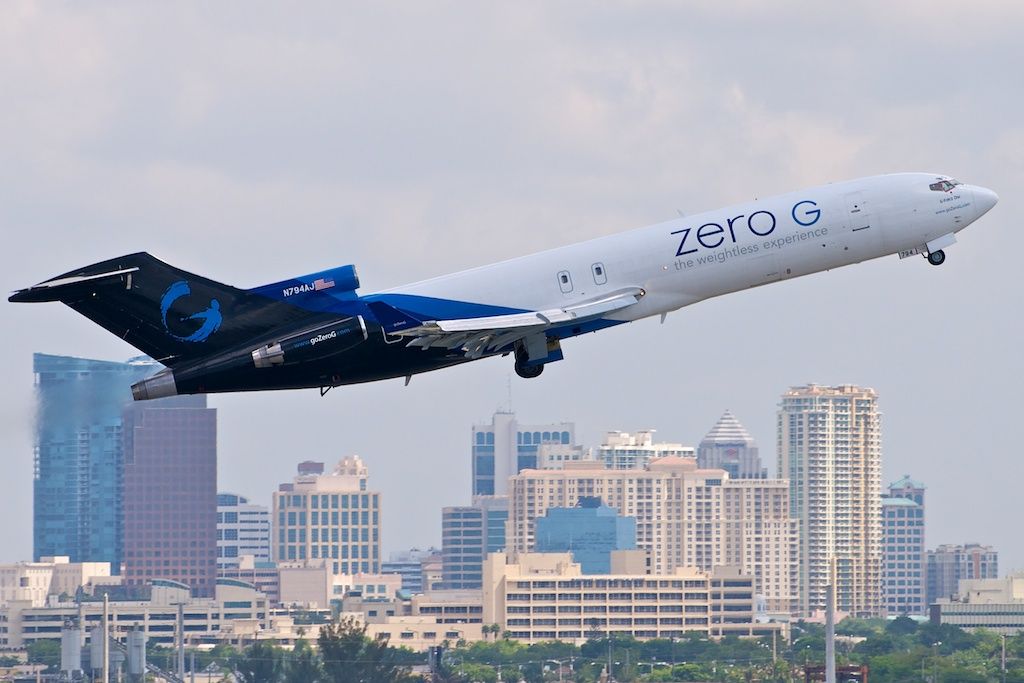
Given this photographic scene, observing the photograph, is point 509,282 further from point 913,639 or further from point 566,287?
point 913,639

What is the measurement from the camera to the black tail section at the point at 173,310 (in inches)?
2692

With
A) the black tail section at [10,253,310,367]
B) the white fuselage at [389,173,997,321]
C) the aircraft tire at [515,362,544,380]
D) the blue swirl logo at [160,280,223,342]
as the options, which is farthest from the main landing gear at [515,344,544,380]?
the blue swirl logo at [160,280,223,342]

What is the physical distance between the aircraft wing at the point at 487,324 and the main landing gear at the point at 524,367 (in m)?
0.87

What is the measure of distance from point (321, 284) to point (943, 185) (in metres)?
21.8

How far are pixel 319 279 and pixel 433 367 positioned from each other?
15.7 feet

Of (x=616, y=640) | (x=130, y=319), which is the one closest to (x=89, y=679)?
(x=616, y=640)

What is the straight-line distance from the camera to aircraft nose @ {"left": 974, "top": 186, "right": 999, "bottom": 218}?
242 ft

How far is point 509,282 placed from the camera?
6962 cm

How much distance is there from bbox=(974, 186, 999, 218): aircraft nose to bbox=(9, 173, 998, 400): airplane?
3997 mm

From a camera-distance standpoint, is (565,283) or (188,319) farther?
(565,283)

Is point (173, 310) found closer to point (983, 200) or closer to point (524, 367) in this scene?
point (524, 367)

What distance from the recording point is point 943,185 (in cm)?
7294

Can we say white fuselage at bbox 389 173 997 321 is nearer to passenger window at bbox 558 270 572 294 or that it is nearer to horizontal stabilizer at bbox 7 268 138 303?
passenger window at bbox 558 270 572 294

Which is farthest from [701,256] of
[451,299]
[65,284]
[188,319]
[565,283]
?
[65,284]
